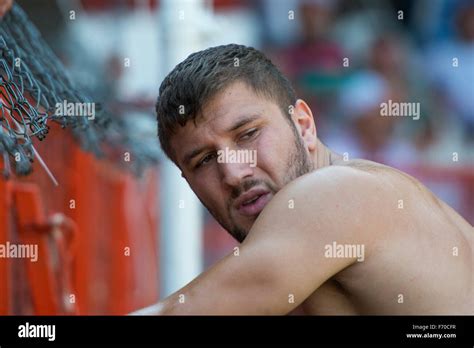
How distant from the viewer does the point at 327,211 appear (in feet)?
5.09

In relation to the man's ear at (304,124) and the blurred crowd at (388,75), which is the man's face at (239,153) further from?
the blurred crowd at (388,75)

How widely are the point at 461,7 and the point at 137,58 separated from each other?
6.23 feet

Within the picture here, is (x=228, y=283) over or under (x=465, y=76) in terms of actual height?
under

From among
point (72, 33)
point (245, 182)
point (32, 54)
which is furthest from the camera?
point (72, 33)

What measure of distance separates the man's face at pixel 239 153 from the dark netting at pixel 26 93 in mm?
267

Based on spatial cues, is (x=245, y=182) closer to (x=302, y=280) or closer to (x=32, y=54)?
(x=302, y=280)

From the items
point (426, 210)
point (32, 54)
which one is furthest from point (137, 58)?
point (426, 210)

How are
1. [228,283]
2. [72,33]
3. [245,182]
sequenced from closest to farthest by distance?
[228,283], [245,182], [72,33]
